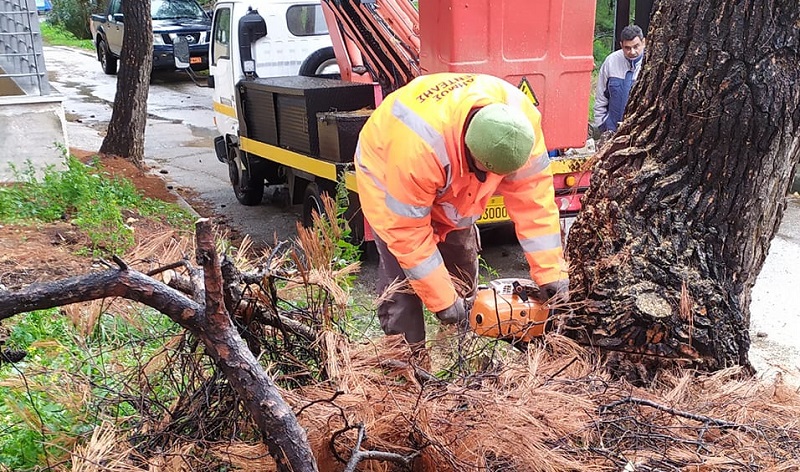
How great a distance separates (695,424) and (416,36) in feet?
15.0

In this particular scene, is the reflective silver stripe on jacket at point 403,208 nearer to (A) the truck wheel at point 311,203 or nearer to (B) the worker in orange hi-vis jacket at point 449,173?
(B) the worker in orange hi-vis jacket at point 449,173

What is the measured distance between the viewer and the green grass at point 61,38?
25.0 meters

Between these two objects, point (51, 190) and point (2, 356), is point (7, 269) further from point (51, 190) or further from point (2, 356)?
point (2, 356)

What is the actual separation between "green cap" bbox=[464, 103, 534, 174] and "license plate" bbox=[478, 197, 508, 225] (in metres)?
2.59

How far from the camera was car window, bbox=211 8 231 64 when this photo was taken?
24.6ft

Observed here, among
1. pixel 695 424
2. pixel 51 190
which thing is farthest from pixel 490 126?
pixel 51 190

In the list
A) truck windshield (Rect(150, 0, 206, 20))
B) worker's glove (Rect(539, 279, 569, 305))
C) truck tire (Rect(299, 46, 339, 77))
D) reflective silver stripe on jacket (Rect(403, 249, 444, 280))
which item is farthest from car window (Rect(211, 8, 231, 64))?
truck windshield (Rect(150, 0, 206, 20))

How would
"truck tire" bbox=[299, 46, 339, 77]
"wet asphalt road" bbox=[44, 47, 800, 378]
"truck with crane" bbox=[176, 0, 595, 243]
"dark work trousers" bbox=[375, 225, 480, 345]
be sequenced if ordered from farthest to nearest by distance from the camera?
1. "truck tire" bbox=[299, 46, 339, 77]
2. "truck with crane" bbox=[176, 0, 595, 243]
3. "wet asphalt road" bbox=[44, 47, 800, 378]
4. "dark work trousers" bbox=[375, 225, 480, 345]

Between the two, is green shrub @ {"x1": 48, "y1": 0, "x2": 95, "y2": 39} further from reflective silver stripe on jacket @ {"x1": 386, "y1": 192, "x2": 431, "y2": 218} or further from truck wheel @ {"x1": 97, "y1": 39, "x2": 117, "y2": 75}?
reflective silver stripe on jacket @ {"x1": 386, "y1": 192, "x2": 431, "y2": 218}

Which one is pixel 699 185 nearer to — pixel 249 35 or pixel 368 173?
pixel 368 173

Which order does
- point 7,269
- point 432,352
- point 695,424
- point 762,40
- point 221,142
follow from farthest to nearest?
point 221,142 → point 7,269 → point 432,352 → point 762,40 → point 695,424

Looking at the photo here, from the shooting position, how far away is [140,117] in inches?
341

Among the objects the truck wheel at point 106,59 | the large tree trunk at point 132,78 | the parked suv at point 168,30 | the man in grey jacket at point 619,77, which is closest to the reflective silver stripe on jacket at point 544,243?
the man in grey jacket at point 619,77

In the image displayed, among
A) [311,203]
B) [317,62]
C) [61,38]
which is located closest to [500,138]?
[311,203]
